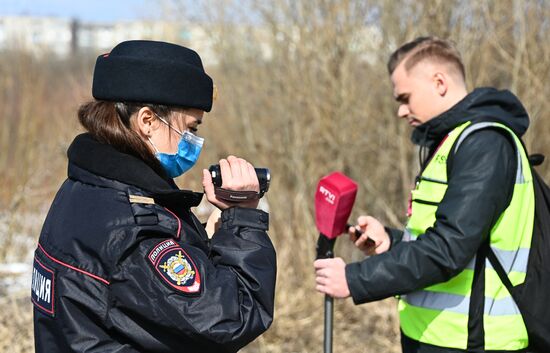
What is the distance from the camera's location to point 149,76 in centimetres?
208

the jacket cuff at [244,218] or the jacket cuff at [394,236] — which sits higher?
the jacket cuff at [244,218]

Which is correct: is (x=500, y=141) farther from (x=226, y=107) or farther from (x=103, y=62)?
(x=226, y=107)

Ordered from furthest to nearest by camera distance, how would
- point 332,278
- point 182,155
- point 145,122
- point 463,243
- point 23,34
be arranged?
point 23,34
point 332,278
point 463,243
point 182,155
point 145,122

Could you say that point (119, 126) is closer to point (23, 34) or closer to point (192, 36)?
point (23, 34)

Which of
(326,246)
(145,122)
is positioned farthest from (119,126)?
(326,246)

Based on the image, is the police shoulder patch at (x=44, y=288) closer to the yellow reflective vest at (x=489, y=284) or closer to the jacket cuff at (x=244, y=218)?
the jacket cuff at (x=244, y=218)

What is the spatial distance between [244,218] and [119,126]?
42 cm

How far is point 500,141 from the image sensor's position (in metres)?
2.82

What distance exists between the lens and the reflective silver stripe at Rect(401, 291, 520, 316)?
2.80m

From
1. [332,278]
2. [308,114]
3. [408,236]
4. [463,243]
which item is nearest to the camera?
[463,243]

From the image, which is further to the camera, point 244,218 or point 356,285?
point 356,285

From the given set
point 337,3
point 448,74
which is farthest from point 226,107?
point 448,74

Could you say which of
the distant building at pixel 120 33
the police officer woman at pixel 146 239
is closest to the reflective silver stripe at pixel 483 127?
the police officer woman at pixel 146 239

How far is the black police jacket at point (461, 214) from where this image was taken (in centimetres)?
274
